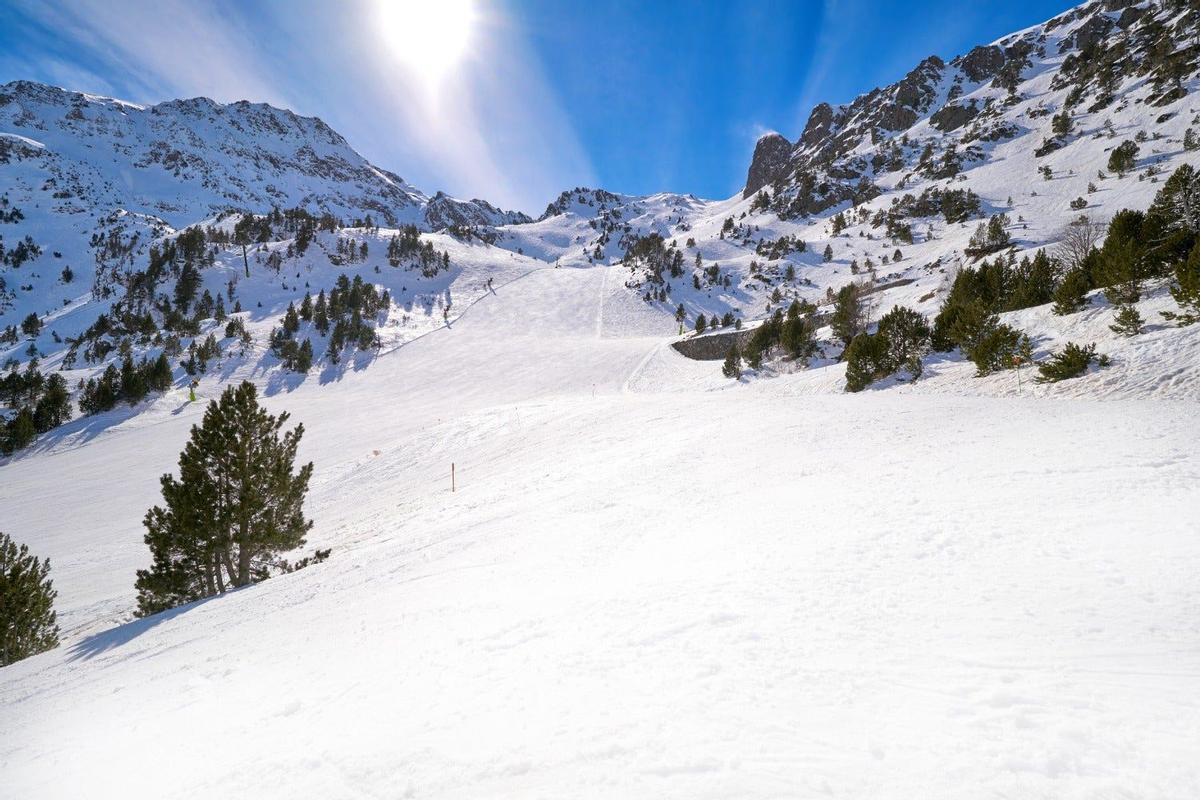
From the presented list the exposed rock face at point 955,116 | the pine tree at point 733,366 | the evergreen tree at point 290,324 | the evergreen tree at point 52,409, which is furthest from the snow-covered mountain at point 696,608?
the exposed rock face at point 955,116

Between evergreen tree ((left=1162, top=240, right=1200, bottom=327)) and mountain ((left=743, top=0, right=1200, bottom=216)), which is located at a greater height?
mountain ((left=743, top=0, right=1200, bottom=216))

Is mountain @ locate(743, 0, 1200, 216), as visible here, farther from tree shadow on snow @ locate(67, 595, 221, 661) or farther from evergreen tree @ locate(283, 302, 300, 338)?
tree shadow on snow @ locate(67, 595, 221, 661)

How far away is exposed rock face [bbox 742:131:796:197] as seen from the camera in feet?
603

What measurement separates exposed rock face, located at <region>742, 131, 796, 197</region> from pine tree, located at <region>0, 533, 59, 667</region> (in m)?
206

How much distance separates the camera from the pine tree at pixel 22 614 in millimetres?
12023

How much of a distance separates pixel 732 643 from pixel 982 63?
199m

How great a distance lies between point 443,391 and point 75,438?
32.6 m

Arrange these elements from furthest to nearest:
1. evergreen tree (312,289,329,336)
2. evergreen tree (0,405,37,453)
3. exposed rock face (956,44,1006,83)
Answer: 1. exposed rock face (956,44,1006,83)
2. evergreen tree (312,289,329,336)
3. evergreen tree (0,405,37,453)

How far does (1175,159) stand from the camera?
5175 centimetres

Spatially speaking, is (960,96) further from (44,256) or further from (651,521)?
(44,256)

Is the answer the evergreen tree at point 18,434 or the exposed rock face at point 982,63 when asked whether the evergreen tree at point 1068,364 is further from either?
the exposed rock face at point 982,63

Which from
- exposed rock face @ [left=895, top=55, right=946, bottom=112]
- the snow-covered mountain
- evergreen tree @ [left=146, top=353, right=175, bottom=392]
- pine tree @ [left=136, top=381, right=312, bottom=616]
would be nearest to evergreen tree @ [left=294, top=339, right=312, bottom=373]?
evergreen tree @ [left=146, top=353, right=175, bottom=392]

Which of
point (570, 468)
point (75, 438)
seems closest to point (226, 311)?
point (75, 438)

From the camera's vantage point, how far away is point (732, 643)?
14.5 feet
